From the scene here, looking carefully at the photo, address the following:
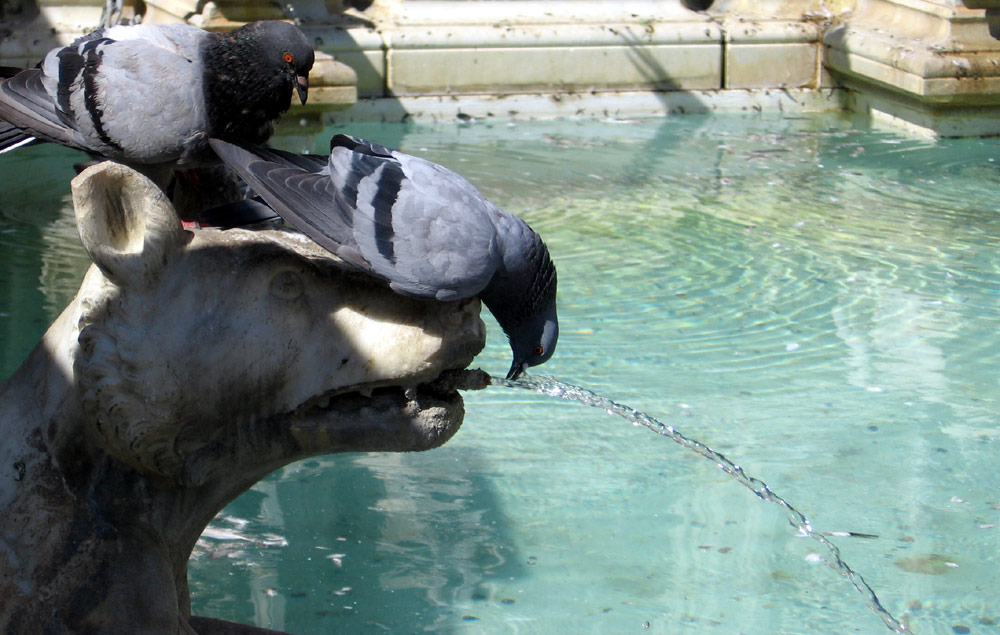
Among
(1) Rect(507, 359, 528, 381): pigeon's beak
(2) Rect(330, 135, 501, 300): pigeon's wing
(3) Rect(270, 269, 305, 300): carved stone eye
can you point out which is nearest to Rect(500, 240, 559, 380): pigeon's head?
(1) Rect(507, 359, 528, 381): pigeon's beak

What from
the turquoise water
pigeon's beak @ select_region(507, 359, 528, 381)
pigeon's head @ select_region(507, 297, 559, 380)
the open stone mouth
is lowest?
the turquoise water

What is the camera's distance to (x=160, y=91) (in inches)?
135

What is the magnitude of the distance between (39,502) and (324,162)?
2.98ft

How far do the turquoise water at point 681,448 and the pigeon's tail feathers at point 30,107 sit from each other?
1.27 meters

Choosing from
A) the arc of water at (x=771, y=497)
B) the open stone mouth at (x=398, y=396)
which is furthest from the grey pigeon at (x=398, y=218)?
the arc of water at (x=771, y=497)

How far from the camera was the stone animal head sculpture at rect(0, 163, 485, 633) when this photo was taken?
6.28 ft

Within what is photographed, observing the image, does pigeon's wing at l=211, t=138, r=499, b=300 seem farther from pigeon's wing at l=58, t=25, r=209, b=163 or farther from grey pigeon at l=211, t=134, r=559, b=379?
pigeon's wing at l=58, t=25, r=209, b=163

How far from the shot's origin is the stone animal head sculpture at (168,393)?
6.28 ft

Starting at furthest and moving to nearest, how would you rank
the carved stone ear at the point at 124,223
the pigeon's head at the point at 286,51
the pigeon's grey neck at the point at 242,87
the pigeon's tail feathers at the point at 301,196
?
the pigeon's head at the point at 286,51, the pigeon's grey neck at the point at 242,87, the pigeon's tail feathers at the point at 301,196, the carved stone ear at the point at 124,223

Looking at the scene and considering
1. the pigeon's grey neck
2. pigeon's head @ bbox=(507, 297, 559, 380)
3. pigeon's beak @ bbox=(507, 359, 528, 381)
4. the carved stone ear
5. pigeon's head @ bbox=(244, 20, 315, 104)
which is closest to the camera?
the carved stone ear

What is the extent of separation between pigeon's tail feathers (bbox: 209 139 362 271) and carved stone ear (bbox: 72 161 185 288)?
297 millimetres

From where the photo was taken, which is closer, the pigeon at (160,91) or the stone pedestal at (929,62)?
the pigeon at (160,91)

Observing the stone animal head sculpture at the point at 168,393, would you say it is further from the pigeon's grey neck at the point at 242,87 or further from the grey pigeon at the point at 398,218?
the pigeon's grey neck at the point at 242,87

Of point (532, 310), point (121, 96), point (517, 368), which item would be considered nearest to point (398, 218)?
point (532, 310)
